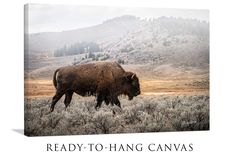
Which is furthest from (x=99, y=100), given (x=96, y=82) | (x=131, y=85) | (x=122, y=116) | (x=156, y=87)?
(x=156, y=87)

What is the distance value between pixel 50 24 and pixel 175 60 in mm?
2123

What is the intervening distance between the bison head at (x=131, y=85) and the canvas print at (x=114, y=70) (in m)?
0.02

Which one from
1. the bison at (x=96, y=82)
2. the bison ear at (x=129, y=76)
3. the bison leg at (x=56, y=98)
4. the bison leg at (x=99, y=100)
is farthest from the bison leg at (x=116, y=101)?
the bison leg at (x=56, y=98)

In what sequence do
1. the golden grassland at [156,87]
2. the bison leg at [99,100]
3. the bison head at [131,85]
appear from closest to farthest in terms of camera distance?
the golden grassland at [156,87], the bison leg at [99,100], the bison head at [131,85]

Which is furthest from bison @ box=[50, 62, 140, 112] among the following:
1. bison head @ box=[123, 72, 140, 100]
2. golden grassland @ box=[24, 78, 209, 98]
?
golden grassland @ box=[24, 78, 209, 98]

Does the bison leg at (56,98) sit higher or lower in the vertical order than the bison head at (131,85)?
lower

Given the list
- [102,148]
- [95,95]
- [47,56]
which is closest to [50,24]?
[47,56]

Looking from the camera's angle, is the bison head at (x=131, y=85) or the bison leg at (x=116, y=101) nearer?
the bison leg at (x=116, y=101)

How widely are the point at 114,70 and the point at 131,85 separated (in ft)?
1.26

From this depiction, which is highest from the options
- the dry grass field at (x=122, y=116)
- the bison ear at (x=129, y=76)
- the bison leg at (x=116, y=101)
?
the bison ear at (x=129, y=76)

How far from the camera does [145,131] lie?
11.5 metres

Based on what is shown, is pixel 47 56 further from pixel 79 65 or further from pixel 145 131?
pixel 145 131

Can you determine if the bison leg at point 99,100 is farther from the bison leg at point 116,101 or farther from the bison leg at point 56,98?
the bison leg at point 56,98

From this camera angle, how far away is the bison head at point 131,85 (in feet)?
37.5
